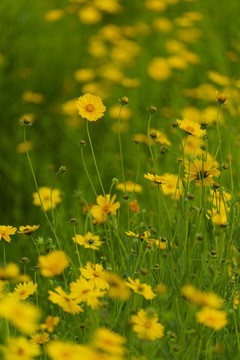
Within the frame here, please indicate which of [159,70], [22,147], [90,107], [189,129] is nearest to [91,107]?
[90,107]

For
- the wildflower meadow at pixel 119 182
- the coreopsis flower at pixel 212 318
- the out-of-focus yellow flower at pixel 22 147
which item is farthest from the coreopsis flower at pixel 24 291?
the out-of-focus yellow flower at pixel 22 147

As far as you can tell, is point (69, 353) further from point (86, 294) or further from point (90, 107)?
point (90, 107)

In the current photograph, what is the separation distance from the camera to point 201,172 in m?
1.46

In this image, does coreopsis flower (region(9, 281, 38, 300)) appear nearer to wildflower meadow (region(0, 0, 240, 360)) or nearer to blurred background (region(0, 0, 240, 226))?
wildflower meadow (region(0, 0, 240, 360))

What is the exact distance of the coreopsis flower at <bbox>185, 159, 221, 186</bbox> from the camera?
1.42 m

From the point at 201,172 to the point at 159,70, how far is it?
76.8 inches

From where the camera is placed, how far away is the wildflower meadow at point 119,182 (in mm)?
1220

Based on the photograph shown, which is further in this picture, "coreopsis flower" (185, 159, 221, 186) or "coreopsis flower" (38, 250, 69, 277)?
"coreopsis flower" (185, 159, 221, 186)

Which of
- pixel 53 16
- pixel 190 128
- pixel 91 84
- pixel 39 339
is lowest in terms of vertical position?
pixel 91 84

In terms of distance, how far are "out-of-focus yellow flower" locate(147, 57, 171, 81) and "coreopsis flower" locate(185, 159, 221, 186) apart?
1.85 metres

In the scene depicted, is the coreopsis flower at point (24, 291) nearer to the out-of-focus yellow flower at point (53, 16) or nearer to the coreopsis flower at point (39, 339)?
the coreopsis flower at point (39, 339)

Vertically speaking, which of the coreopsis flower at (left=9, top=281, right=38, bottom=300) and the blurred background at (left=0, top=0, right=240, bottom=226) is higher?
the coreopsis flower at (left=9, top=281, right=38, bottom=300)

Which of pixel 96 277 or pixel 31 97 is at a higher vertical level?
pixel 96 277

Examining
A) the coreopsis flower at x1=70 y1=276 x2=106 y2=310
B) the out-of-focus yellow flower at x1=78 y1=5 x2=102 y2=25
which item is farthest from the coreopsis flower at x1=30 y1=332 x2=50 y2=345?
the out-of-focus yellow flower at x1=78 y1=5 x2=102 y2=25
